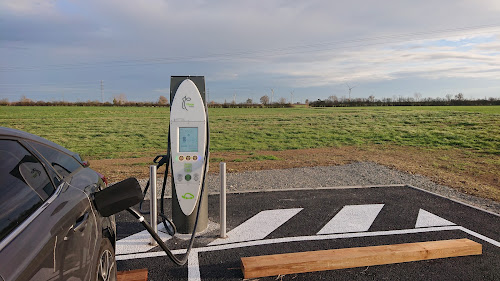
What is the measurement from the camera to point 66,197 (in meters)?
2.60

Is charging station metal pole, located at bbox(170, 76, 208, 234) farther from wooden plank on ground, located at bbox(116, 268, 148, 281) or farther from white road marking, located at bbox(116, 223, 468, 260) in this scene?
wooden plank on ground, located at bbox(116, 268, 148, 281)

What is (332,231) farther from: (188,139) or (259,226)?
(188,139)

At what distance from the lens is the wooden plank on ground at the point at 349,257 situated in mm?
4137

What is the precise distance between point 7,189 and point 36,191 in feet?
0.93

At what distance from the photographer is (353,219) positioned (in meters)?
6.32

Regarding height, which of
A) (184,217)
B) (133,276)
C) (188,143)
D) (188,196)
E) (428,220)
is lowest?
(428,220)

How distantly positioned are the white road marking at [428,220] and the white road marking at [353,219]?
713mm

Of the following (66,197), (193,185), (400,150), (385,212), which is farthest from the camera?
(400,150)

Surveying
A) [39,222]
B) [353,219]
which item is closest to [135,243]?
[39,222]

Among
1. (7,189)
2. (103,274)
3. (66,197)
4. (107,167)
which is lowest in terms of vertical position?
(107,167)

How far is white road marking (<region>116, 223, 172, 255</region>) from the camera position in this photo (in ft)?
16.5

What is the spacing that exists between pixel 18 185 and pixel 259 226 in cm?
416

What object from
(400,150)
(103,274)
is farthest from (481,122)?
(103,274)

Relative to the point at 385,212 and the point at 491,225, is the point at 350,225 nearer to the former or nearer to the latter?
the point at 385,212
